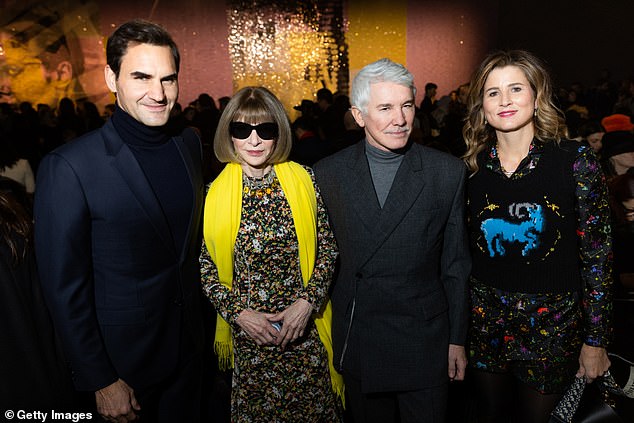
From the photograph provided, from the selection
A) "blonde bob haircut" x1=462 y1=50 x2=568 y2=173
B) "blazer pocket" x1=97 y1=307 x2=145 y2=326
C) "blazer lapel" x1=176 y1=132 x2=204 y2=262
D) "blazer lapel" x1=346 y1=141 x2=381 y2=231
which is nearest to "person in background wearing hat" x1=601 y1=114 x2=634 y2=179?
"blonde bob haircut" x1=462 y1=50 x2=568 y2=173

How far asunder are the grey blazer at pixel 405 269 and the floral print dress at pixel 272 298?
6.0 inches

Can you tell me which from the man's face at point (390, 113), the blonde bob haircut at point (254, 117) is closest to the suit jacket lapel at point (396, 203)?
the man's face at point (390, 113)

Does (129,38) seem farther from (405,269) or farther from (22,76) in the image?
(22,76)

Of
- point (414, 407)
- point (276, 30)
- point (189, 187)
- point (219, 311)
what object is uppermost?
point (276, 30)

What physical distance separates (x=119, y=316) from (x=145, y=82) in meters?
0.88

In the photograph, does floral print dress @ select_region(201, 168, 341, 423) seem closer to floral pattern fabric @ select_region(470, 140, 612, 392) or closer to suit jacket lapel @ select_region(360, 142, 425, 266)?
suit jacket lapel @ select_region(360, 142, 425, 266)

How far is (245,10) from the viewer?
12.2m

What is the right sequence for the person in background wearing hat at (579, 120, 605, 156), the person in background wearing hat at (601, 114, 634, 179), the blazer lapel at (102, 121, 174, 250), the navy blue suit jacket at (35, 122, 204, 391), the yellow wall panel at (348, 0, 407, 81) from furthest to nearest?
1. the yellow wall panel at (348, 0, 407, 81)
2. the person in background wearing hat at (579, 120, 605, 156)
3. the person in background wearing hat at (601, 114, 634, 179)
4. the blazer lapel at (102, 121, 174, 250)
5. the navy blue suit jacket at (35, 122, 204, 391)

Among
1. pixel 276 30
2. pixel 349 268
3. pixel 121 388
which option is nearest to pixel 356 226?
pixel 349 268

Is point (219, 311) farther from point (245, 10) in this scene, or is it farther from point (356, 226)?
point (245, 10)

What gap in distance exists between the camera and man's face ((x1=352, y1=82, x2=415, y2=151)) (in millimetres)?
2105

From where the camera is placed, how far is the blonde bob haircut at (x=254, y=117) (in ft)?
7.18

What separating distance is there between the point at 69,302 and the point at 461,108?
7883 mm

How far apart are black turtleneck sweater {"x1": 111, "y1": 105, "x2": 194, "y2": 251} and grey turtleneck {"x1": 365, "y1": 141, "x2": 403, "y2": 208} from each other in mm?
794
